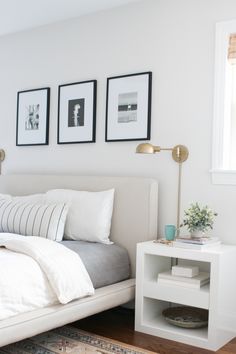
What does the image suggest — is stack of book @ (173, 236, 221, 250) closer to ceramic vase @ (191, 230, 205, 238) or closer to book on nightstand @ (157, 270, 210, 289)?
ceramic vase @ (191, 230, 205, 238)

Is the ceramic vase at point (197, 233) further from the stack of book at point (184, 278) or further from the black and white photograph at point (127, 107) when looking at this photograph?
the black and white photograph at point (127, 107)

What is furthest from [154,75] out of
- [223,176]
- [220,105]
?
[223,176]

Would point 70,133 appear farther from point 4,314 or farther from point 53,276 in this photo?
point 4,314

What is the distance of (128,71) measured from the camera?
149 inches

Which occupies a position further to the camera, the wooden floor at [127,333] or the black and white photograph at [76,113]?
the black and white photograph at [76,113]

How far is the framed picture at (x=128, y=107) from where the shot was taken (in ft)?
12.0

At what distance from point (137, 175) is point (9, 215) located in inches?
41.2

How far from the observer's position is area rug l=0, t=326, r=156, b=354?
9.03 ft

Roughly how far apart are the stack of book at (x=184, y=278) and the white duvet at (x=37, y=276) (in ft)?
1.68

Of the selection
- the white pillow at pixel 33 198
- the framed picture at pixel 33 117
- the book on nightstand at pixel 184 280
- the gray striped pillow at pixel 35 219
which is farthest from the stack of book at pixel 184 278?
the framed picture at pixel 33 117

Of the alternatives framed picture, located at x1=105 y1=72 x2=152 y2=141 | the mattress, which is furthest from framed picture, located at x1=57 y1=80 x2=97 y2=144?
the mattress

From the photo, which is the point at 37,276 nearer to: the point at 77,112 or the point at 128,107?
the point at 128,107

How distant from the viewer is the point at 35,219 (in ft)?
11.5

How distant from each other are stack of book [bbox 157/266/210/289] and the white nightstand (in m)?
0.03
